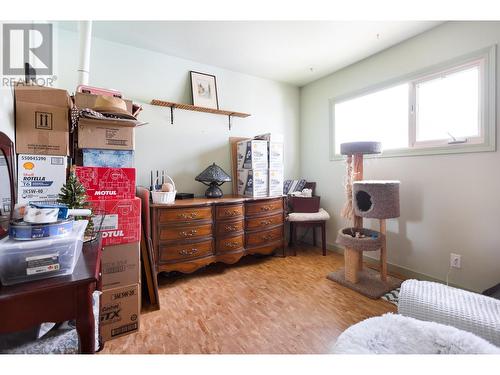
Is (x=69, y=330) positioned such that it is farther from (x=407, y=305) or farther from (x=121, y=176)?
(x=407, y=305)

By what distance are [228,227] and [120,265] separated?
110 cm

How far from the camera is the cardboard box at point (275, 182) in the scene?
109 inches

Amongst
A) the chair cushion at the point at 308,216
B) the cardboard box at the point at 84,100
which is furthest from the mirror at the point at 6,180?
the chair cushion at the point at 308,216

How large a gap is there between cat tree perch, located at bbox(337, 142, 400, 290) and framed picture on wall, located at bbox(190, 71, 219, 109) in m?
1.59

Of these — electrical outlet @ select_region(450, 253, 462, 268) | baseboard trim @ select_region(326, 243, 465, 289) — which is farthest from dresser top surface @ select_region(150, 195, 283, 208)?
electrical outlet @ select_region(450, 253, 462, 268)

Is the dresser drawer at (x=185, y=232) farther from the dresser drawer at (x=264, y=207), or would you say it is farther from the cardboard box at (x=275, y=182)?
the cardboard box at (x=275, y=182)

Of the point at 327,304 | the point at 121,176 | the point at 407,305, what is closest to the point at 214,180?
the point at 121,176

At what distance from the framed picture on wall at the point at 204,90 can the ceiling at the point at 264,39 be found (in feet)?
0.56

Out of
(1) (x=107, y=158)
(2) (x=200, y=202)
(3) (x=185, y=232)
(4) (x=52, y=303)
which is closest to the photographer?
(4) (x=52, y=303)

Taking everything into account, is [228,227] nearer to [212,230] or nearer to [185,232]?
[212,230]

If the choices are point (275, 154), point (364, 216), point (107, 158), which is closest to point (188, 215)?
point (107, 158)

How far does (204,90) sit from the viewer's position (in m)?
2.74

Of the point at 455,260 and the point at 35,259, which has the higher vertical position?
the point at 35,259
